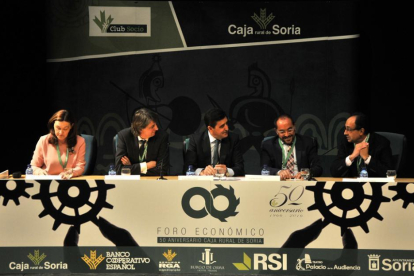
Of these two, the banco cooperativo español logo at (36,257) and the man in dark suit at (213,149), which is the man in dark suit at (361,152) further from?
the banco cooperativo español logo at (36,257)

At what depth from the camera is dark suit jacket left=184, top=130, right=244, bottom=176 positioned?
5.00 meters

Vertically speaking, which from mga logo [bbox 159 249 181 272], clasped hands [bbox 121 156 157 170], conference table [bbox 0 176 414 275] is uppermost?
clasped hands [bbox 121 156 157 170]

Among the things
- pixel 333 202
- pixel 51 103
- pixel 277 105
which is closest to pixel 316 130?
pixel 277 105

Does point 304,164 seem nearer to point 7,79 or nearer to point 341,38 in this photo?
point 341,38

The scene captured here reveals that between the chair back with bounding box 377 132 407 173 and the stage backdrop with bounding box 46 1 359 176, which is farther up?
the stage backdrop with bounding box 46 1 359 176

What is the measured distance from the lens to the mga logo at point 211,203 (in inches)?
161

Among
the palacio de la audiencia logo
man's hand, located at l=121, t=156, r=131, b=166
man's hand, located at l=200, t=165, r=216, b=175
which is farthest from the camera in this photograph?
the palacio de la audiencia logo

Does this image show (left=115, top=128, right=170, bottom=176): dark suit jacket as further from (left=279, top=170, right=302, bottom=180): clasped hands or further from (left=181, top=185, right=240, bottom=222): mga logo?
(left=279, top=170, right=302, bottom=180): clasped hands

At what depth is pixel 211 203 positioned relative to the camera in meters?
4.11

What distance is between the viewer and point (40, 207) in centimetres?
412

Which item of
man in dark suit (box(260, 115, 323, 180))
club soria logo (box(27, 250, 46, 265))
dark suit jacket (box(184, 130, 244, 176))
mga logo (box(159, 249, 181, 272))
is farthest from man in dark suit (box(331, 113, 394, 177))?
club soria logo (box(27, 250, 46, 265))

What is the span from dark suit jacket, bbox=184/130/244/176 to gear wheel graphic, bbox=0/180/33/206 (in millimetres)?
1430

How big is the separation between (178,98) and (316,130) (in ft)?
5.26

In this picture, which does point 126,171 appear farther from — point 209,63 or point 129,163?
point 209,63
